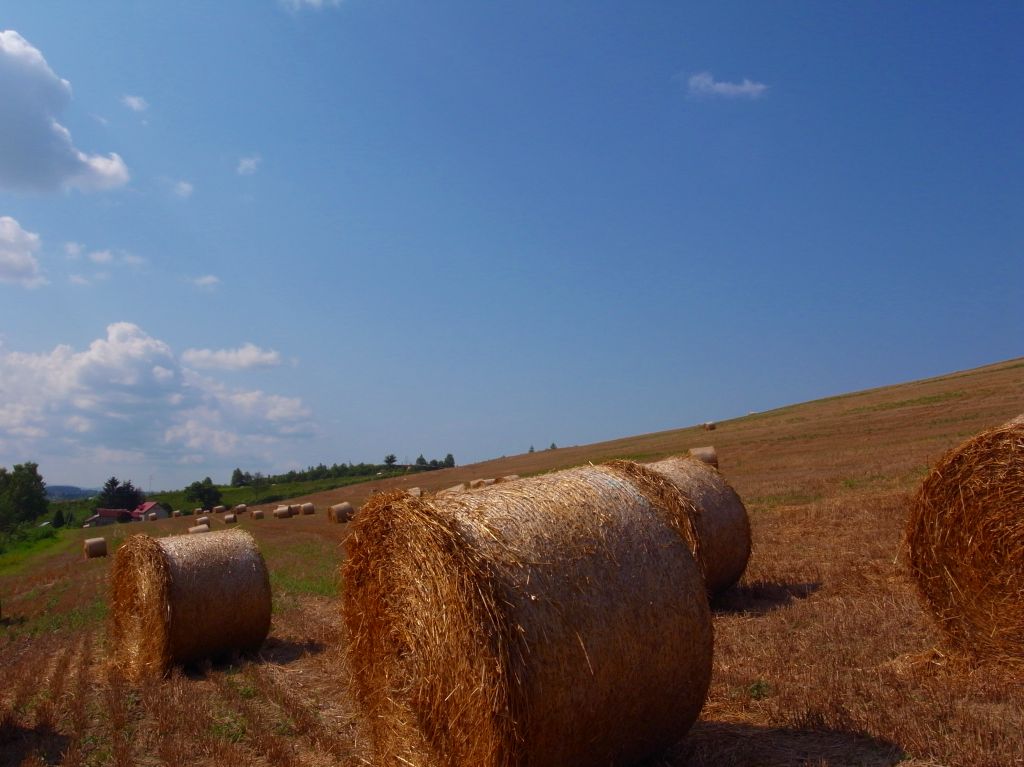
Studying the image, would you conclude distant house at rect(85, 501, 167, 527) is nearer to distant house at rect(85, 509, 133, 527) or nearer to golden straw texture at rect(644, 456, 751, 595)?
distant house at rect(85, 509, 133, 527)

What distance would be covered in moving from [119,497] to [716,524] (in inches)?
3462

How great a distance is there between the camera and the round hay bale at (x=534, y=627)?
4.46 meters

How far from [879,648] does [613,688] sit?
3.40 metres

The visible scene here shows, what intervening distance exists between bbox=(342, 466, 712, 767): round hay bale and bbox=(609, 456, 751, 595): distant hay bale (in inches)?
136

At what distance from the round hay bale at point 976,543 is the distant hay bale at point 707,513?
2.47 meters

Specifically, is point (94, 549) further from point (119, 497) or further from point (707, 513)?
point (119, 497)

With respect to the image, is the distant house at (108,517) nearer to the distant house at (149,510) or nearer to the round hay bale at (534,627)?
the distant house at (149,510)

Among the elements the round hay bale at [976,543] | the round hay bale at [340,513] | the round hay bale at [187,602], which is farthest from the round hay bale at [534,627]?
the round hay bale at [340,513]

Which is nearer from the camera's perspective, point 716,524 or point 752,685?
point 752,685

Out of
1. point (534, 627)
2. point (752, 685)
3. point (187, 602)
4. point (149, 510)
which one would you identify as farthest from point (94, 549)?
point (149, 510)

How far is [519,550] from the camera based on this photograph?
474 cm

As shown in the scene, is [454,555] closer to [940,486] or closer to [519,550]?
[519,550]

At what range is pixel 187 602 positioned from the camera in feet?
31.9

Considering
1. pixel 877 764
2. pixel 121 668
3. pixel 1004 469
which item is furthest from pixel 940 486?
pixel 121 668
